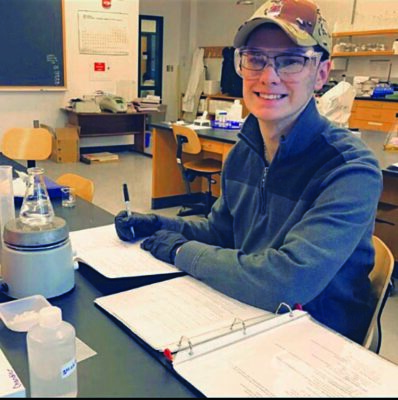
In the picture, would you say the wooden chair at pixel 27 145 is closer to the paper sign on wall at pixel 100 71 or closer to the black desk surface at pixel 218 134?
the black desk surface at pixel 218 134

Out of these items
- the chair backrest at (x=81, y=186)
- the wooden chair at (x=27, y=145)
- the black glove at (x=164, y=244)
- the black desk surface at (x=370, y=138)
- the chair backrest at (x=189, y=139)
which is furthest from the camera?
the chair backrest at (x=189, y=139)

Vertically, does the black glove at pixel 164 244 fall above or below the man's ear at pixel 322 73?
below

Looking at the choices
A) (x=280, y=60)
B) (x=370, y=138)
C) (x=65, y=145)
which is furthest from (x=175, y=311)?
(x=65, y=145)

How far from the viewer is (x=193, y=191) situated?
14.9ft

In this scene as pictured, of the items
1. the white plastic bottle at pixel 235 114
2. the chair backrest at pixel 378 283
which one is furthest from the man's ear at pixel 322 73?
the white plastic bottle at pixel 235 114

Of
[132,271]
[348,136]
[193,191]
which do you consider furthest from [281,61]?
[193,191]

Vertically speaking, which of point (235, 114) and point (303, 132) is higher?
point (303, 132)

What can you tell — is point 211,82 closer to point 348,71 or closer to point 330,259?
point 348,71

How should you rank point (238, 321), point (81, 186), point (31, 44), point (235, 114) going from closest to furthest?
point (238, 321) → point (81, 186) → point (235, 114) → point (31, 44)

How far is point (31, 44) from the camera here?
5.62 metres

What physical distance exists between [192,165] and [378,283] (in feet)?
9.47

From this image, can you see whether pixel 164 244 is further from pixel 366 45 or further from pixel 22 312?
pixel 366 45

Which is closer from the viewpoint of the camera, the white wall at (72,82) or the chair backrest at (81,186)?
the chair backrest at (81,186)

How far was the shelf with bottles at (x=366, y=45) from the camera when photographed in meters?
6.34
